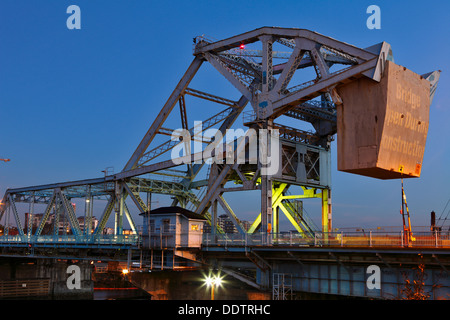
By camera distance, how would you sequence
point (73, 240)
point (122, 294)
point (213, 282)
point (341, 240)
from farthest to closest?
point (122, 294) < point (73, 240) < point (213, 282) < point (341, 240)

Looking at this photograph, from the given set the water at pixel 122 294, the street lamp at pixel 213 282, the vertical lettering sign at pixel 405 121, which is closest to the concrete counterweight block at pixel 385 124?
the vertical lettering sign at pixel 405 121

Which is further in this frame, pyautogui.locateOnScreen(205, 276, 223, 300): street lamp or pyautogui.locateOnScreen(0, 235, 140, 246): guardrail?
pyautogui.locateOnScreen(0, 235, 140, 246): guardrail

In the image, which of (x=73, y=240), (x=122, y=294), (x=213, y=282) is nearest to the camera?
(x=213, y=282)

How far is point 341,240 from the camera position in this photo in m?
33.7

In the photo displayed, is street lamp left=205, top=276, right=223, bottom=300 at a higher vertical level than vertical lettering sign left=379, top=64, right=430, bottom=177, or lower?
lower

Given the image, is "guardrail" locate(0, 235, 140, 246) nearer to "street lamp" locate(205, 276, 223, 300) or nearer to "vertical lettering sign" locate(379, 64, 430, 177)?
"street lamp" locate(205, 276, 223, 300)

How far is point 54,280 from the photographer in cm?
8412

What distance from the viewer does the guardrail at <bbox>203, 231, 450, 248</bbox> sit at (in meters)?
31.4

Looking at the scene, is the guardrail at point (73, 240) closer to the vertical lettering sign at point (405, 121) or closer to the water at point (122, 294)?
the vertical lettering sign at point (405, 121)

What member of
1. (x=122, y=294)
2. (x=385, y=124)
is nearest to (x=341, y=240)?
(x=385, y=124)

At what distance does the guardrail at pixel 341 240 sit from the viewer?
31.4 metres

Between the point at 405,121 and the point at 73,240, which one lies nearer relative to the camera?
the point at 405,121

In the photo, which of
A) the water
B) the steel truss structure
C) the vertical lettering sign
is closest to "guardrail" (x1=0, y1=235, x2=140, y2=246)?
the steel truss structure

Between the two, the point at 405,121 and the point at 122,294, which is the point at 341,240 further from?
the point at 122,294
